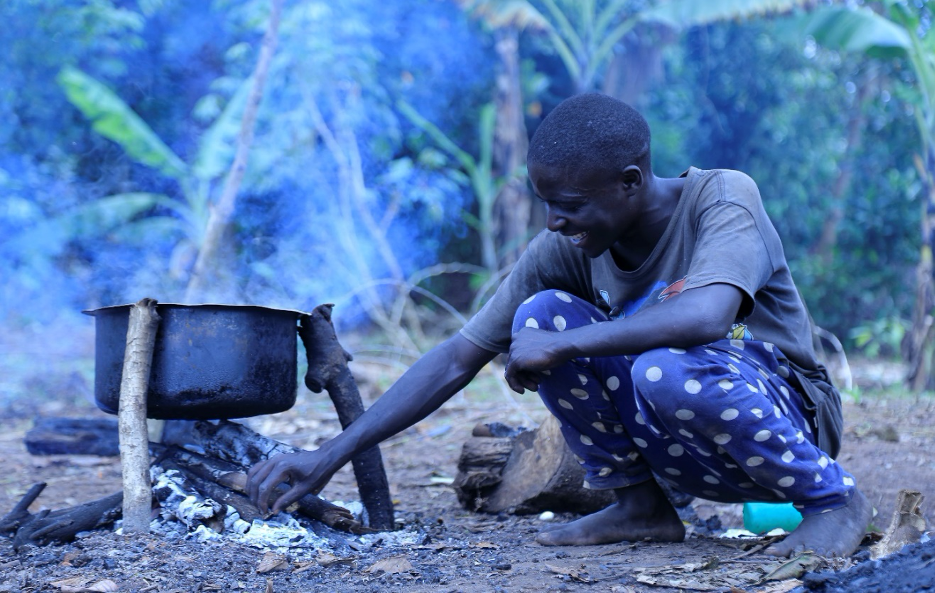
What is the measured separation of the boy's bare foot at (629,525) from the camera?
2.43 metres

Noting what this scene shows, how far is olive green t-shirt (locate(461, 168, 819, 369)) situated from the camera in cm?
205

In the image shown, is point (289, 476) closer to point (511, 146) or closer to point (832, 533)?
point (832, 533)

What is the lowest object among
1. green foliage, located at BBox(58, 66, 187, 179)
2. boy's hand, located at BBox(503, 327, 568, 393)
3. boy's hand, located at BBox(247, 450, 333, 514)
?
boy's hand, located at BBox(247, 450, 333, 514)

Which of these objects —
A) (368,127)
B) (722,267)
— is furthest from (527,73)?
(722,267)

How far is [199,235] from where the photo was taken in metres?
8.90

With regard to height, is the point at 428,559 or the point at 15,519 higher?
the point at 15,519

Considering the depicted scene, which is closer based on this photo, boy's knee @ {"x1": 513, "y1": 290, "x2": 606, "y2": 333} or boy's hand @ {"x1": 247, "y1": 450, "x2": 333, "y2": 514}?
boy's hand @ {"x1": 247, "y1": 450, "x2": 333, "y2": 514}

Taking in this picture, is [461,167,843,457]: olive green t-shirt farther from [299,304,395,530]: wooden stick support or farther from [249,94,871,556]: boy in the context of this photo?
[299,304,395,530]: wooden stick support

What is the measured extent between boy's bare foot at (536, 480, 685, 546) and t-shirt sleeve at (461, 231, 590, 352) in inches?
23.3

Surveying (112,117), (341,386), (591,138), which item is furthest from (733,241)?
(112,117)

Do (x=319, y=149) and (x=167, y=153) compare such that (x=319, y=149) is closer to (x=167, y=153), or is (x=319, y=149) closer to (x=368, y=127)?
(x=368, y=127)

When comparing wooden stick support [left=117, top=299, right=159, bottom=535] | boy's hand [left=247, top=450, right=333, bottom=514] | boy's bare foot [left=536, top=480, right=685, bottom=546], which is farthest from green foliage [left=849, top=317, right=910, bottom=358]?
wooden stick support [left=117, top=299, right=159, bottom=535]

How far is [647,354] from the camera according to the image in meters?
2.06

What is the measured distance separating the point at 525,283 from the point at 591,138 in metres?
0.62
